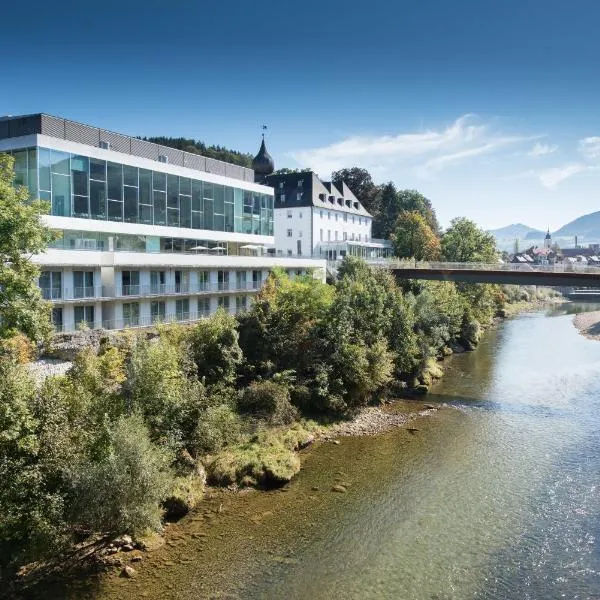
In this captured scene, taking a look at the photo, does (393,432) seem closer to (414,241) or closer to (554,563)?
(554,563)

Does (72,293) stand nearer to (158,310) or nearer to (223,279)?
(158,310)

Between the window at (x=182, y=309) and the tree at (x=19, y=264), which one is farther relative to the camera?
the window at (x=182, y=309)

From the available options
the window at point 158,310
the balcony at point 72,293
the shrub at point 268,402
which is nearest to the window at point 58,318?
the balcony at point 72,293

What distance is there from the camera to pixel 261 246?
196ft

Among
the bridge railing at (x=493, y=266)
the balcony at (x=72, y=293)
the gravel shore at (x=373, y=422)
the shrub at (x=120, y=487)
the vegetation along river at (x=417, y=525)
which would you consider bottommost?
the vegetation along river at (x=417, y=525)

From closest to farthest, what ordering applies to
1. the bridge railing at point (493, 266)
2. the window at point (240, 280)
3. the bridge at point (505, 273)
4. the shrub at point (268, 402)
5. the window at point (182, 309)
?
1. the shrub at point (268, 402)
2. the window at point (182, 309)
3. the bridge at point (505, 273)
4. the bridge railing at point (493, 266)
5. the window at point (240, 280)

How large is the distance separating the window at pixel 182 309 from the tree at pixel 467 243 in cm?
4467

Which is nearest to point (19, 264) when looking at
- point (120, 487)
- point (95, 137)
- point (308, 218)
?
point (120, 487)

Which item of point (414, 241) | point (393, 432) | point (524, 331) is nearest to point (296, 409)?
point (393, 432)

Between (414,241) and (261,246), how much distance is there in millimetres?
39330

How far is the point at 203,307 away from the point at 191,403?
20134mm

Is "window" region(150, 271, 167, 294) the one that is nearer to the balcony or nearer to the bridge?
the balcony

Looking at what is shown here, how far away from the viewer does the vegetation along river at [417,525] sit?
1995 cm

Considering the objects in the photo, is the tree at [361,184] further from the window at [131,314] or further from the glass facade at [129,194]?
the window at [131,314]
